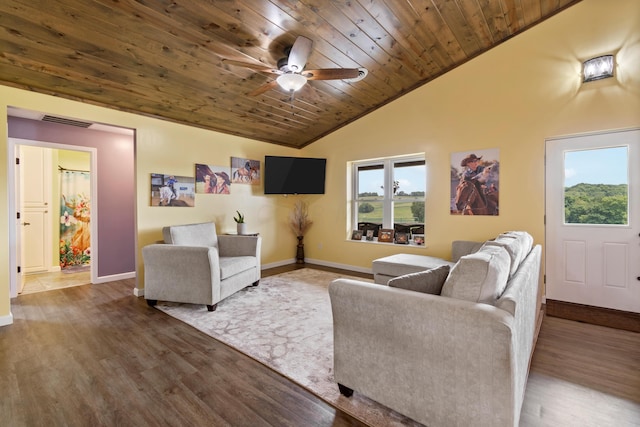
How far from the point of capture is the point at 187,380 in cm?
203

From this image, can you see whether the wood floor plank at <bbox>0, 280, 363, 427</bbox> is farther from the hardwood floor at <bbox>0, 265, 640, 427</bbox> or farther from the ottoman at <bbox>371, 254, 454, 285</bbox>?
the ottoman at <bbox>371, 254, 454, 285</bbox>

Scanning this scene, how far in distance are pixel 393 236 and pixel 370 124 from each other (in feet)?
6.58

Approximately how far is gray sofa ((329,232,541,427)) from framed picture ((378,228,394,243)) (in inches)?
126

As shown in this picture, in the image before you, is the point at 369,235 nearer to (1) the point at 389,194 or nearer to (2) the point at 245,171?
(1) the point at 389,194

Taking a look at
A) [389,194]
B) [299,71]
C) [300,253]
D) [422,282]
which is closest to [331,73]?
[299,71]

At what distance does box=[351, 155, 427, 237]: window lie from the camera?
4824 mm

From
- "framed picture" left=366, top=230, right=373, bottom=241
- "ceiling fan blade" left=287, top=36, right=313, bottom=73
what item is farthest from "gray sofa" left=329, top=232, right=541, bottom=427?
"framed picture" left=366, top=230, right=373, bottom=241

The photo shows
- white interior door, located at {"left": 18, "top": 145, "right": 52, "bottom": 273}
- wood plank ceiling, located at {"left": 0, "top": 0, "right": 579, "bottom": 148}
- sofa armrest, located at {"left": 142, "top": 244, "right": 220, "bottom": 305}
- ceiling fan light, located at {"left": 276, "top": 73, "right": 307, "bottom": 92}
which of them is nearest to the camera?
wood plank ceiling, located at {"left": 0, "top": 0, "right": 579, "bottom": 148}

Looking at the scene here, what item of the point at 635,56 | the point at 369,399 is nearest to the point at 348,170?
the point at 635,56

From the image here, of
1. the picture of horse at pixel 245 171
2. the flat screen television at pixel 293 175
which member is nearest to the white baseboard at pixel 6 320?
the picture of horse at pixel 245 171

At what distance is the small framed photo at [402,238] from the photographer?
487 cm

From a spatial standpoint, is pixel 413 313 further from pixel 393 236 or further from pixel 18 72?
pixel 18 72

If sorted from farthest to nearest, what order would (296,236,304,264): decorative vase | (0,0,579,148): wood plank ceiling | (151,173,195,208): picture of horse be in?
1. (296,236,304,264): decorative vase
2. (151,173,195,208): picture of horse
3. (0,0,579,148): wood plank ceiling

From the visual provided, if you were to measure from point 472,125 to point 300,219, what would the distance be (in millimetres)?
3512
